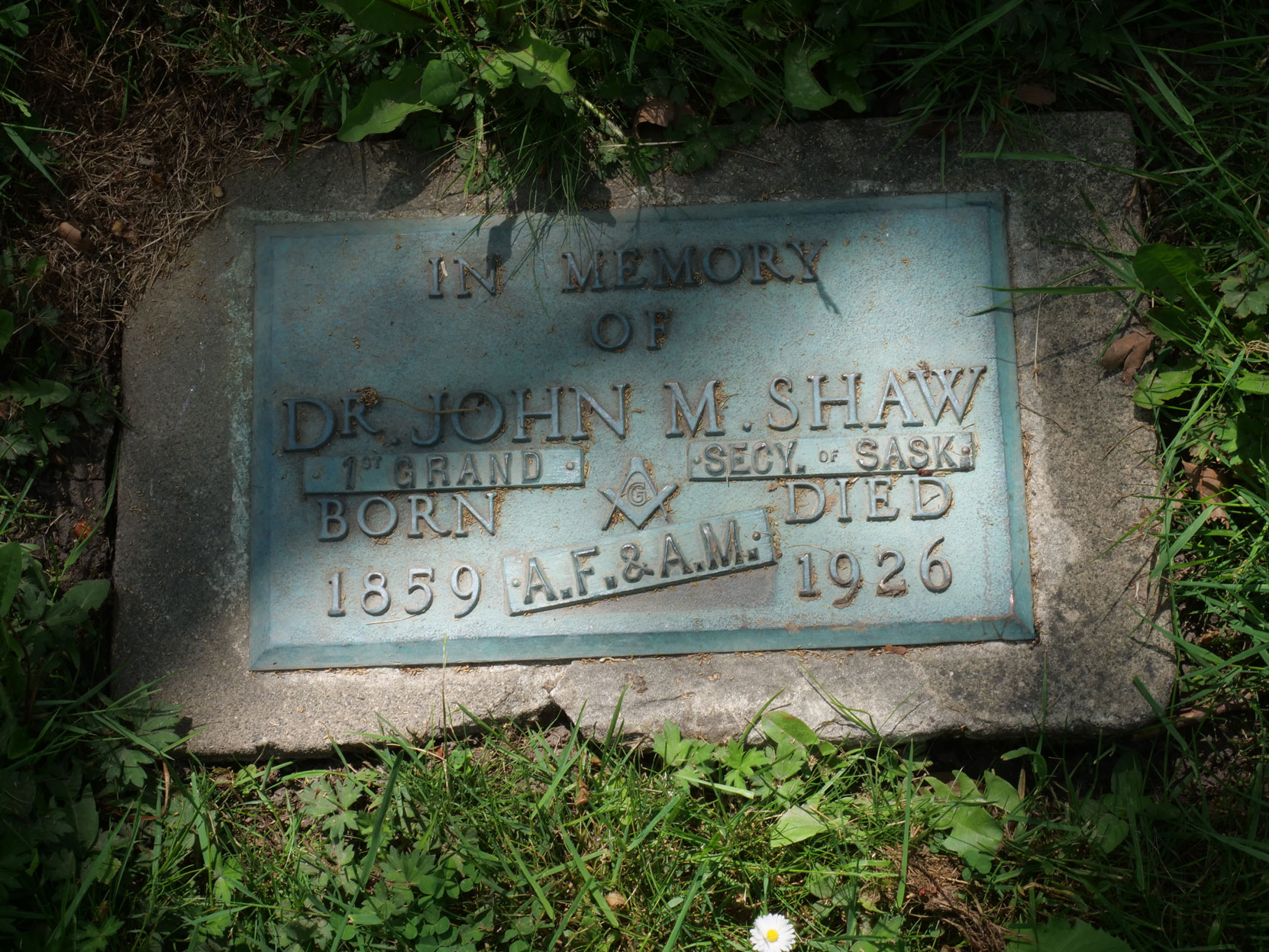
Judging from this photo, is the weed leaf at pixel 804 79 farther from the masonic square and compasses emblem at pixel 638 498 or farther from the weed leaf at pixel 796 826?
the weed leaf at pixel 796 826

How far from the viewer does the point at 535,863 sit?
1872 millimetres

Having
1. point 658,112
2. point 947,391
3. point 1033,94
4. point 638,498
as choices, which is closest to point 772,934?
point 638,498

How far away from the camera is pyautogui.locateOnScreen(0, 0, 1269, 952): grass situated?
1.83 meters

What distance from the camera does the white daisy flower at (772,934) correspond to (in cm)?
175

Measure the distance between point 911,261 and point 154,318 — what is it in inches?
71.8

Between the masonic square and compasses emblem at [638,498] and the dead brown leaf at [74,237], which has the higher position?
the dead brown leaf at [74,237]

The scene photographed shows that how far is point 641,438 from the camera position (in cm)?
199

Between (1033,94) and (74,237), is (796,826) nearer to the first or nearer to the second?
(1033,94)

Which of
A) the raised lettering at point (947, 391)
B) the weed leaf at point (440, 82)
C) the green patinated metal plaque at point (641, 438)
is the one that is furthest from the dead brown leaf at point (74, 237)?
the raised lettering at point (947, 391)

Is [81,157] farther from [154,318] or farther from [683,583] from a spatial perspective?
[683,583]

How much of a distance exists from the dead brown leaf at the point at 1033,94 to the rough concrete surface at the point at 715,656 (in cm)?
7

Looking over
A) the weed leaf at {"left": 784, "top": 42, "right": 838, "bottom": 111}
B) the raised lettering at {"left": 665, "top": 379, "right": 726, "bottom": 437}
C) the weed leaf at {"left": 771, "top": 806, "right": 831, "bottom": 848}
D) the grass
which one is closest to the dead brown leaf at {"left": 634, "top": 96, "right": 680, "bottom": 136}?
the grass

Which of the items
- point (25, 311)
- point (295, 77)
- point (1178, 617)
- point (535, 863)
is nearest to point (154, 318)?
point (25, 311)

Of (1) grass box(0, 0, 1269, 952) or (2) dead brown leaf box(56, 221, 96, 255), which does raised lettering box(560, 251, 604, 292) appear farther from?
(2) dead brown leaf box(56, 221, 96, 255)
